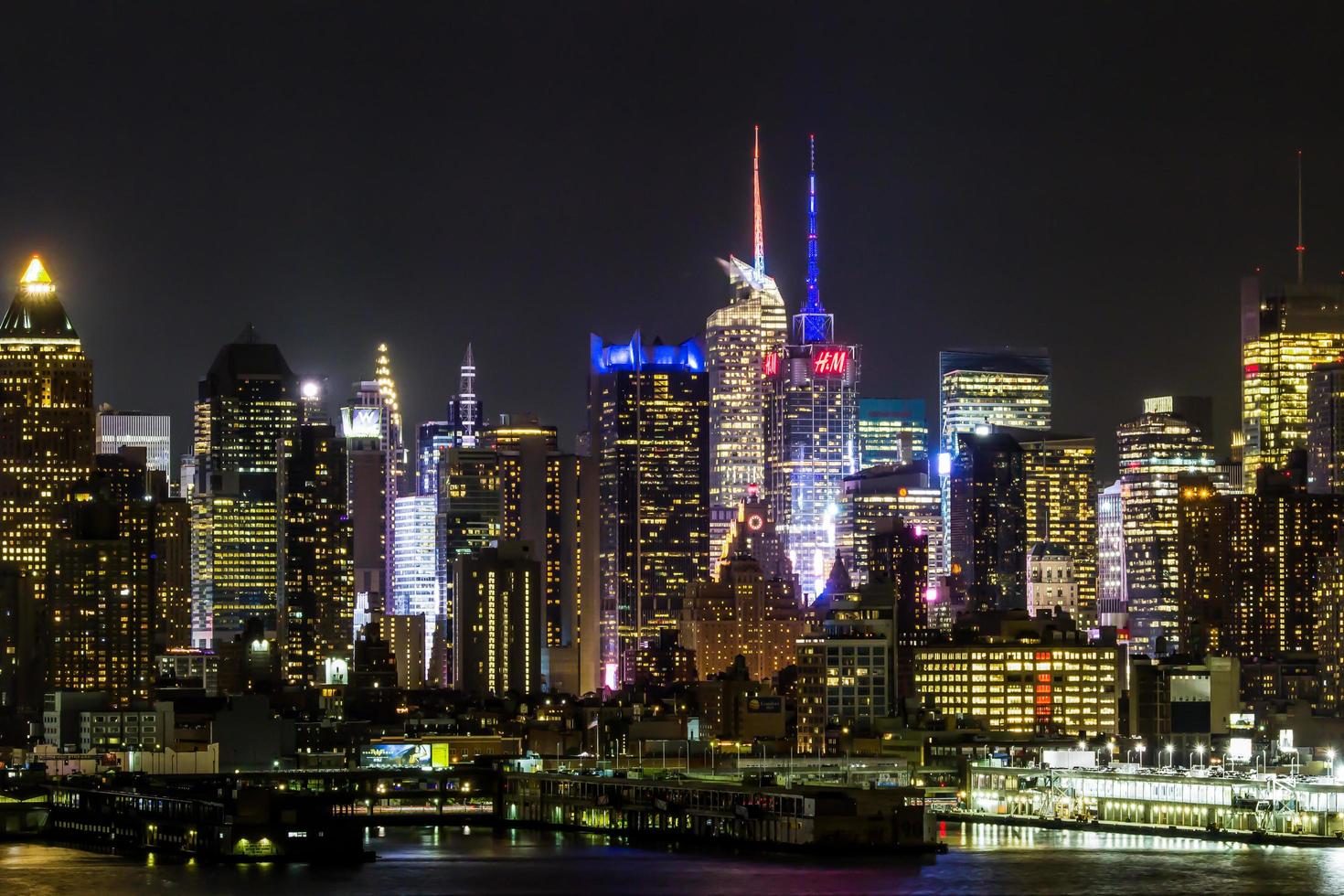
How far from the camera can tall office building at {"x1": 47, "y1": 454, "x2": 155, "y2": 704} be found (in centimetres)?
18112

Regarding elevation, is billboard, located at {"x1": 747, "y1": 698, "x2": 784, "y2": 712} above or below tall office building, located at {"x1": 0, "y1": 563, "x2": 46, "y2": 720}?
below

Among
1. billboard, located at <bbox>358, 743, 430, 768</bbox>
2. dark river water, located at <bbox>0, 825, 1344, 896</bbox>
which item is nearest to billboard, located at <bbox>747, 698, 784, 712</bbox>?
billboard, located at <bbox>358, 743, 430, 768</bbox>

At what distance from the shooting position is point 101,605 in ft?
602

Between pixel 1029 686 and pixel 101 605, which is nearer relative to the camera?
pixel 1029 686

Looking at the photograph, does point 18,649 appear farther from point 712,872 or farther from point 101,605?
point 712,872

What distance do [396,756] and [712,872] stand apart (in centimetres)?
5309

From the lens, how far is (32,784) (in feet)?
402

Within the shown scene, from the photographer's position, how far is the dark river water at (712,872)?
90.8m

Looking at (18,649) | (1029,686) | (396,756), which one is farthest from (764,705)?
(18,649)

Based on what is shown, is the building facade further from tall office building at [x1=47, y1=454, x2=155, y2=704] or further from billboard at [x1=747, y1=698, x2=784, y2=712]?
tall office building at [x1=47, y1=454, x2=155, y2=704]

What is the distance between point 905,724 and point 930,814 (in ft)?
151

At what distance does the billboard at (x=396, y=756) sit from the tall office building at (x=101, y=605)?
3562 cm

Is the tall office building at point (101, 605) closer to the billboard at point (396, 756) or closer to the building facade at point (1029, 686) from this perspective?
the billboard at point (396, 756)

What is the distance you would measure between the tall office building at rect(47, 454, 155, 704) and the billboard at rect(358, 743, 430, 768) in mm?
35623
